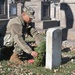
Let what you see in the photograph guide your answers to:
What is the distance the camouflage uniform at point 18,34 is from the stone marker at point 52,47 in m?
0.41

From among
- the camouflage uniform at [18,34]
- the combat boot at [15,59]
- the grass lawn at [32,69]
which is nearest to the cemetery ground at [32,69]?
the grass lawn at [32,69]

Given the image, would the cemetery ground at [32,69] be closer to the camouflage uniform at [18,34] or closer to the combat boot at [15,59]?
the combat boot at [15,59]

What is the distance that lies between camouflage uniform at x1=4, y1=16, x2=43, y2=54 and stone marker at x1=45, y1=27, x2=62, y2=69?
0.41 meters

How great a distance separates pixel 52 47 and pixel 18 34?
0.85 meters

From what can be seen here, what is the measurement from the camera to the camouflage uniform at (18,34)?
750 cm

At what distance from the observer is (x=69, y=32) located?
12.3 m

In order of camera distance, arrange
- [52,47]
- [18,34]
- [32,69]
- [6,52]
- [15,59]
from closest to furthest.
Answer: [52,47] → [32,69] → [18,34] → [15,59] → [6,52]

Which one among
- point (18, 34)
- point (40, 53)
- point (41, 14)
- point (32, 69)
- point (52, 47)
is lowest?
point (41, 14)

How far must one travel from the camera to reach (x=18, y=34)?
759 centimetres

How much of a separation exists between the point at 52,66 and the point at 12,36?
121 cm

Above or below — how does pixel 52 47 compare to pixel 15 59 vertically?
above

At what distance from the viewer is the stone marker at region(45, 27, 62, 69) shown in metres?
7.25

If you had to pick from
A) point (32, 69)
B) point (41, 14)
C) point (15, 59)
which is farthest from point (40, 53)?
point (41, 14)

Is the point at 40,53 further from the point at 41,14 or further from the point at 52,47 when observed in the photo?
the point at 41,14
